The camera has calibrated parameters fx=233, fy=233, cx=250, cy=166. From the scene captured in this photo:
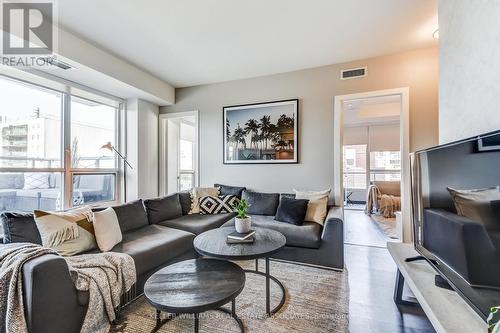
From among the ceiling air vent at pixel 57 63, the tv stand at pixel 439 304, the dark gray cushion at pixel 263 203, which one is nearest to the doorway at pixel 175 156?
the dark gray cushion at pixel 263 203

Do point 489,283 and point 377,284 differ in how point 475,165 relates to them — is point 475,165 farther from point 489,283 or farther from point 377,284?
point 377,284

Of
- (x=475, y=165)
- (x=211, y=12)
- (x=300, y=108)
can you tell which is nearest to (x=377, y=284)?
(x=475, y=165)

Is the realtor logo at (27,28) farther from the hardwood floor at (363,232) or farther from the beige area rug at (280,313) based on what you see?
the hardwood floor at (363,232)

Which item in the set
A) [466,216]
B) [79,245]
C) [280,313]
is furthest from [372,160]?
[79,245]

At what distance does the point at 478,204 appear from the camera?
1.06 meters

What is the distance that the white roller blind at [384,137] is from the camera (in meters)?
7.03

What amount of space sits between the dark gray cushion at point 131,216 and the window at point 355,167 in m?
6.56

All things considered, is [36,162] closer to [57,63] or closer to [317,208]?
[57,63]

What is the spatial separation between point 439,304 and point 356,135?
7071 millimetres

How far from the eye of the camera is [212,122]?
4406mm

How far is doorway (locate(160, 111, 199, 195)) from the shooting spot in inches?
180

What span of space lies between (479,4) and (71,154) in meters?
4.48

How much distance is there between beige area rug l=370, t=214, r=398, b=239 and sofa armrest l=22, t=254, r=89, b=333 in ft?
14.3

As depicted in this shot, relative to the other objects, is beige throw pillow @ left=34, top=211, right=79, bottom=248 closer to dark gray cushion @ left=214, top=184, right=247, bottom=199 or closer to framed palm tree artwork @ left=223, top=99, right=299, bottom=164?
dark gray cushion @ left=214, top=184, right=247, bottom=199
